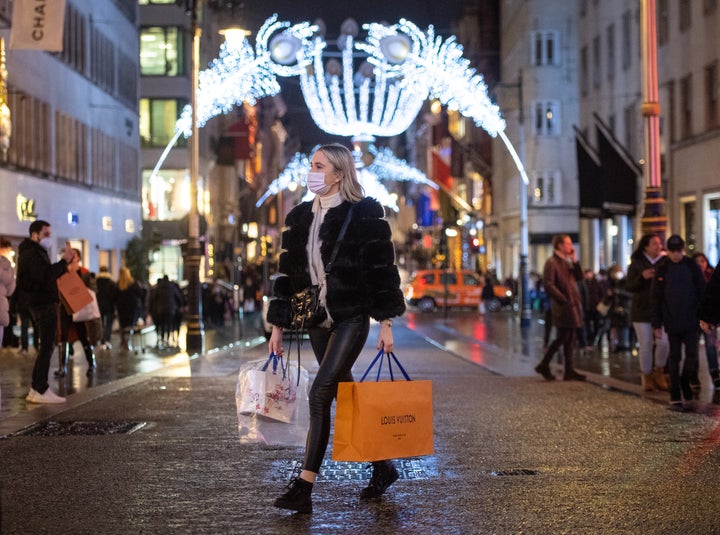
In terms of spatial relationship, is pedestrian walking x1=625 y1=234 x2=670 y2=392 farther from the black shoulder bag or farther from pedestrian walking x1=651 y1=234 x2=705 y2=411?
the black shoulder bag

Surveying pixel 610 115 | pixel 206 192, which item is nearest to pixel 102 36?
pixel 610 115

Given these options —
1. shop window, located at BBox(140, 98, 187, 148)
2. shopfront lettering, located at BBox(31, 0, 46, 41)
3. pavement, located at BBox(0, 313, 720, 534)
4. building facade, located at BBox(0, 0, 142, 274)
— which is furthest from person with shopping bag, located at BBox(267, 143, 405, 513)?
shop window, located at BBox(140, 98, 187, 148)

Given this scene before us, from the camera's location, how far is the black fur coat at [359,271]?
839 centimetres

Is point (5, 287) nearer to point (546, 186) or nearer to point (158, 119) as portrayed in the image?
point (546, 186)

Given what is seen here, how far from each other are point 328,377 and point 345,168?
48.2 inches

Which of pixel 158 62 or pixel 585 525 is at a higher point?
pixel 158 62

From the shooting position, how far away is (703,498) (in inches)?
341

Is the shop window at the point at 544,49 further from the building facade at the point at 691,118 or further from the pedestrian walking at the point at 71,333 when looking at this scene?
the pedestrian walking at the point at 71,333

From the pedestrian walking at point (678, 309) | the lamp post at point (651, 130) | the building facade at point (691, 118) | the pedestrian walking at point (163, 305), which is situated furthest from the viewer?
the building facade at point (691, 118)

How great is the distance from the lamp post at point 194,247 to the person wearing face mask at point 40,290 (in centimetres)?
1341

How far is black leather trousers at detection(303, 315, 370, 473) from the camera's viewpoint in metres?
8.34

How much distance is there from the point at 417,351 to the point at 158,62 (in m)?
50.1

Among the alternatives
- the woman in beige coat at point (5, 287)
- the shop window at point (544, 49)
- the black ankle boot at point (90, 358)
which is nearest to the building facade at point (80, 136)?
the black ankle boot at point (90, 358)

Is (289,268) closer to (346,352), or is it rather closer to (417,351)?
(346,352)
